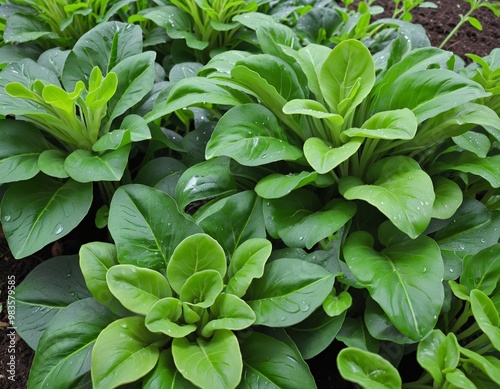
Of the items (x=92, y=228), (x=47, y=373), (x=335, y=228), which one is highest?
(x=335, y=228)

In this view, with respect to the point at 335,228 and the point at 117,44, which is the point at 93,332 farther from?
the point at 117,44

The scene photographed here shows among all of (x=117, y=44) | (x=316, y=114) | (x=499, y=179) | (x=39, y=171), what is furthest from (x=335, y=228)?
(x=117, y=44)

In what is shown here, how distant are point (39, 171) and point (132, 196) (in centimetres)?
41

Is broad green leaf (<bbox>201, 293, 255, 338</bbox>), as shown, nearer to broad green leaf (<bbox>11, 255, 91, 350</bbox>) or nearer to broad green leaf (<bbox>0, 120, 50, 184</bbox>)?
broad green leaf (<bbox>11, 255, 91, 350</bbox>)

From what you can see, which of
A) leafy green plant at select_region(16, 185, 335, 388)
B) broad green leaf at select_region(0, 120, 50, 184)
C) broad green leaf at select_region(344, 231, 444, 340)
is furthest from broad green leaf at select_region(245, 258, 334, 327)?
broad green leaf at select_region(0, 120, 50, 184)

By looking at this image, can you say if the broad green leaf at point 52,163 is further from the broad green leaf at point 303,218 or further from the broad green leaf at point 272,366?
the broad green leaf at point 272,366

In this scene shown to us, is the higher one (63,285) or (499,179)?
(499,179)

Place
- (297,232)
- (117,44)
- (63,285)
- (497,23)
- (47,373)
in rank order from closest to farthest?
(47,373), (297,232), (63,285), (117,44), (497,23)

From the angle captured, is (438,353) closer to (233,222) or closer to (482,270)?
(482,270)

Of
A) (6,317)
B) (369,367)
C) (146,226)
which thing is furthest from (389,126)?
(6,317)

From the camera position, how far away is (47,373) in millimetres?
1257

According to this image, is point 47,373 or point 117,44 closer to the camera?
point 47,373

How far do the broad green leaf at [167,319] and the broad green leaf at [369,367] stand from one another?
0.41m

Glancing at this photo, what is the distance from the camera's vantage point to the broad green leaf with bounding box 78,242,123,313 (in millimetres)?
1292
